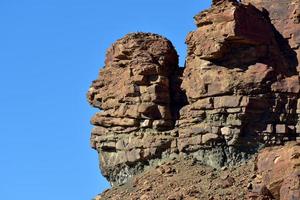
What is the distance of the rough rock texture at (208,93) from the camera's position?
73.9 metres

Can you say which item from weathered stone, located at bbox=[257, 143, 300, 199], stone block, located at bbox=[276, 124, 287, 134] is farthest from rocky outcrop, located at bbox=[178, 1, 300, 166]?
weathered stone, located at bbox=[257, 143, 300, 199]

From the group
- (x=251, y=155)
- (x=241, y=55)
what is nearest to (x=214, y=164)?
(x=251, y=155)

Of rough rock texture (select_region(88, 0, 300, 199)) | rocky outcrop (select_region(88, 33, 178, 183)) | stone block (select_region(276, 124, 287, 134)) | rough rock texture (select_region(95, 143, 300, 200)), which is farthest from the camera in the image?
rocky outcrop (select_region(88, 33, 178, 183))

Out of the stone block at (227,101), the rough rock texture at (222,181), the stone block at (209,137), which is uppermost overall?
the stone block at (227,101)

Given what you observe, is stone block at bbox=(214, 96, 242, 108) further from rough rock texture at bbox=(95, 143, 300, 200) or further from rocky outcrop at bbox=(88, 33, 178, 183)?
rocky outcrop at bbox=(88, 33, 178, 183)

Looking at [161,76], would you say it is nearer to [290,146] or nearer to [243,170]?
[243,170]

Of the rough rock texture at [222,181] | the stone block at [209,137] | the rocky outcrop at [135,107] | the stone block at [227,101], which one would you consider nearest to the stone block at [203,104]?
the stone block at [227,101]

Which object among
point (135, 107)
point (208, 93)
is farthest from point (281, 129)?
point (135, 107)

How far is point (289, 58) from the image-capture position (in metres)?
76.9

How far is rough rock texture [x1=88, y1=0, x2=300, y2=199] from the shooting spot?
73.9 m

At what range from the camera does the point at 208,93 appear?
75.1 meters

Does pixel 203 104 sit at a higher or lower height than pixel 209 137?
higher

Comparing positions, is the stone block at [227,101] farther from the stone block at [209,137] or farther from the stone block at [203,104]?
the stone block at [209,137]

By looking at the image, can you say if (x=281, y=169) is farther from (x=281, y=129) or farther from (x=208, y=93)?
(x=208, y=93)
